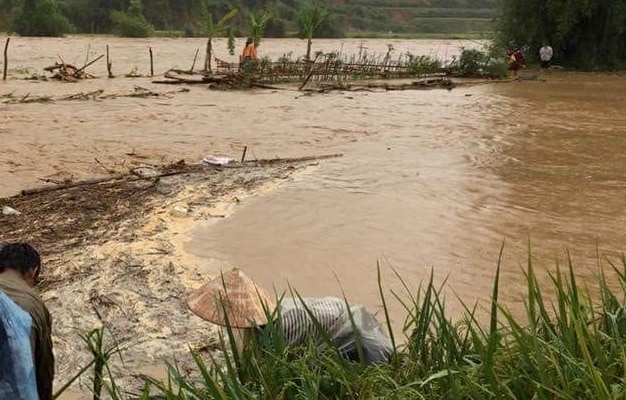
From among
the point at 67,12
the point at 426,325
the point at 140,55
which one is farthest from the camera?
the point at 67,12

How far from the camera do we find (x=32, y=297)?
2.85 metres

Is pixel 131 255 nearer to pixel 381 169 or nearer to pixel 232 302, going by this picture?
pixel 232 302

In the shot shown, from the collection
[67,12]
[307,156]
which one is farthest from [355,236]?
[67,12]

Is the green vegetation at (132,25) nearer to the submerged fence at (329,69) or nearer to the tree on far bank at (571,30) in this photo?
the submerged fence at (329,69)

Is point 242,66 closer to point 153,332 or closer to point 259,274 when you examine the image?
point 259,274

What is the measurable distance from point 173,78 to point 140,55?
1118 centimetres

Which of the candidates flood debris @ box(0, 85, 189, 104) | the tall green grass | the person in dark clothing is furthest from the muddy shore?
flood debris @ box(0, 85, 189, 104)

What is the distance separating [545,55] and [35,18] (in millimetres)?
27878

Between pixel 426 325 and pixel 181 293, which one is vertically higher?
pixel 426 325

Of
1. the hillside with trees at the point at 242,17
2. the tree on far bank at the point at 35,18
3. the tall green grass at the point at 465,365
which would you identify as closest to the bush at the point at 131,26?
the hillside with trees at the point at 242,17

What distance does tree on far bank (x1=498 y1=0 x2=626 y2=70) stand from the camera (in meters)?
26.0

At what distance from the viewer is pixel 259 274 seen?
20.8 feet

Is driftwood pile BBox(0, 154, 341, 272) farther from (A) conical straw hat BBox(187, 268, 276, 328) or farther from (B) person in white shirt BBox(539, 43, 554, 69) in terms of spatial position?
(B) person in white shirt BBox(539, 43, 554, 69)

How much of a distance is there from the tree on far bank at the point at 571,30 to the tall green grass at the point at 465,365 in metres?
25.4
